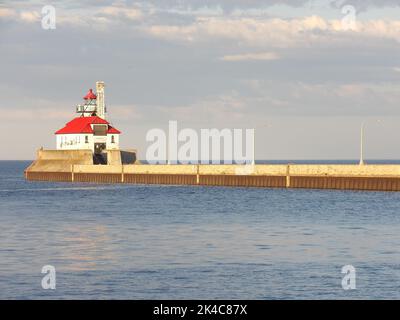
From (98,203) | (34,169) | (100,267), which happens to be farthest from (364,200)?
(34,169)

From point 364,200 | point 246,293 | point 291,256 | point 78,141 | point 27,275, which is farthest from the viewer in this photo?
point 78,141

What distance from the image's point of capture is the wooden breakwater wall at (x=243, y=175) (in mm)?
102062

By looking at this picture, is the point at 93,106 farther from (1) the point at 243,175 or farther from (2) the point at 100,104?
(1) the point at 243,175

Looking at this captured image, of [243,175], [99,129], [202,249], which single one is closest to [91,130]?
[99,129]

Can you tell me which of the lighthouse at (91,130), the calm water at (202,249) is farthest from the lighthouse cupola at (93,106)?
the calm water at (202,249)

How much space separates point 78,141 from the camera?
147250 mm

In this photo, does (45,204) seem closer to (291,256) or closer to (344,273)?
(291,256)

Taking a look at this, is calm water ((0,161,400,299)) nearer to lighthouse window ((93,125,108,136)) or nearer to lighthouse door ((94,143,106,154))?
lighthouse window ((93,125,108,136))

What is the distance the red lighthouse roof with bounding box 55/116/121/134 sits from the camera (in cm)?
14638

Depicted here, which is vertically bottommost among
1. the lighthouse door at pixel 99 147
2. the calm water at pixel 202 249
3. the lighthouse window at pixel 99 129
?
the calm water at pixel 202 249

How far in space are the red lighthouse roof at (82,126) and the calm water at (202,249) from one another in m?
54.4

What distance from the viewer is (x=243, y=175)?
121 metres

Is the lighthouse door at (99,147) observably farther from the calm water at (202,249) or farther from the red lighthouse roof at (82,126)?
the calm water at (202,249)
